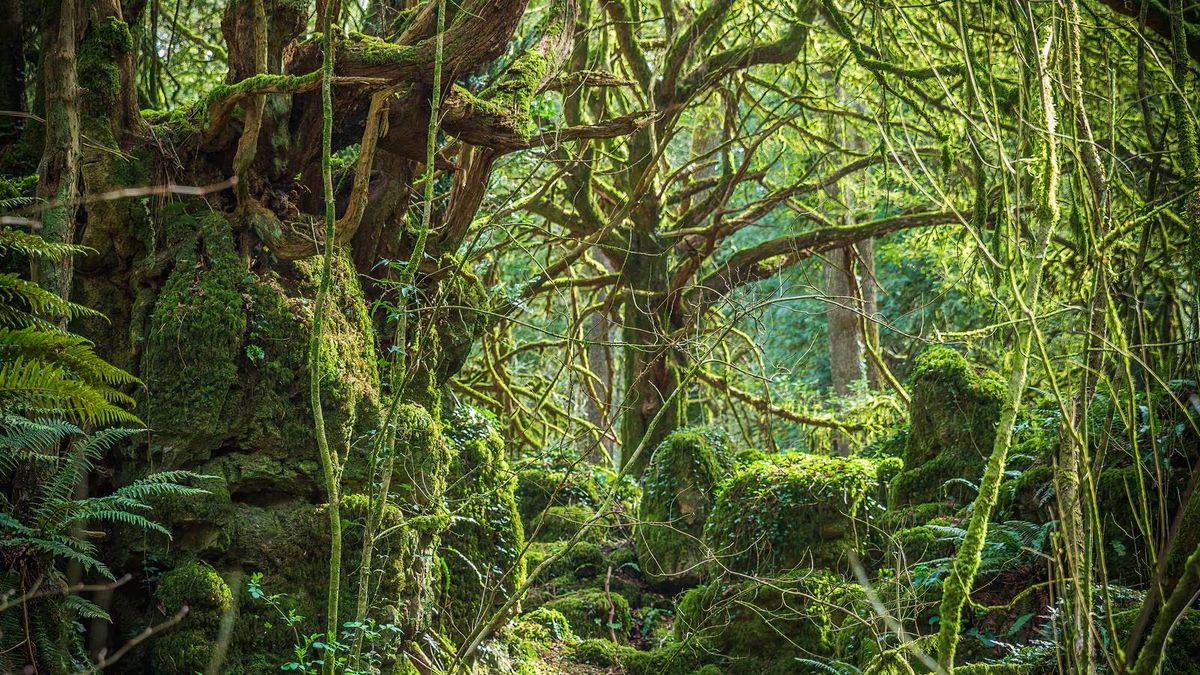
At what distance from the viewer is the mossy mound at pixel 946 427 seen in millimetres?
6652

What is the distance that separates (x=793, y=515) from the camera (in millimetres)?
6719

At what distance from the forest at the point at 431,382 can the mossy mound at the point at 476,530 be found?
27 millimetres

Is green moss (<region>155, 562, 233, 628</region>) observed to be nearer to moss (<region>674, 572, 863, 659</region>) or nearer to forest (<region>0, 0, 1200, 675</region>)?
forest (<region>0, 0, 1200, 675</region>)

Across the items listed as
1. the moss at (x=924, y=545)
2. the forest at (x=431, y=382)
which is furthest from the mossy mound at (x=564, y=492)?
the moss at (x=924, y=545)

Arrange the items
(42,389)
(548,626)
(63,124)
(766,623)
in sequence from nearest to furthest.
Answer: (42,389) < (63,124) < (766,623) < (548,626)

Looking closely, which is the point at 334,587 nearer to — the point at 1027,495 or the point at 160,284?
the point at 160,284

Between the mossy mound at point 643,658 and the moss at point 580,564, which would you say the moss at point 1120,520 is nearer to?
the mossy mound at point 643,658

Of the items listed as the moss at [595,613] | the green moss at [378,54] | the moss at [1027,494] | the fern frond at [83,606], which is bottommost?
the moss at [595,613]

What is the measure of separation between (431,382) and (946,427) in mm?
4072

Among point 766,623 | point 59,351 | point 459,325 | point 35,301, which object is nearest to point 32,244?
point 35,301

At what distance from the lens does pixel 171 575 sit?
3844 mm

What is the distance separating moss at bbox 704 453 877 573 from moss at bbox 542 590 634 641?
1.26 m

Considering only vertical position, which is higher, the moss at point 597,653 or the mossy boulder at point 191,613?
the mossy boulder at point 191,613

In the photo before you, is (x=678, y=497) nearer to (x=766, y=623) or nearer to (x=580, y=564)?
(x=580, y=564)
